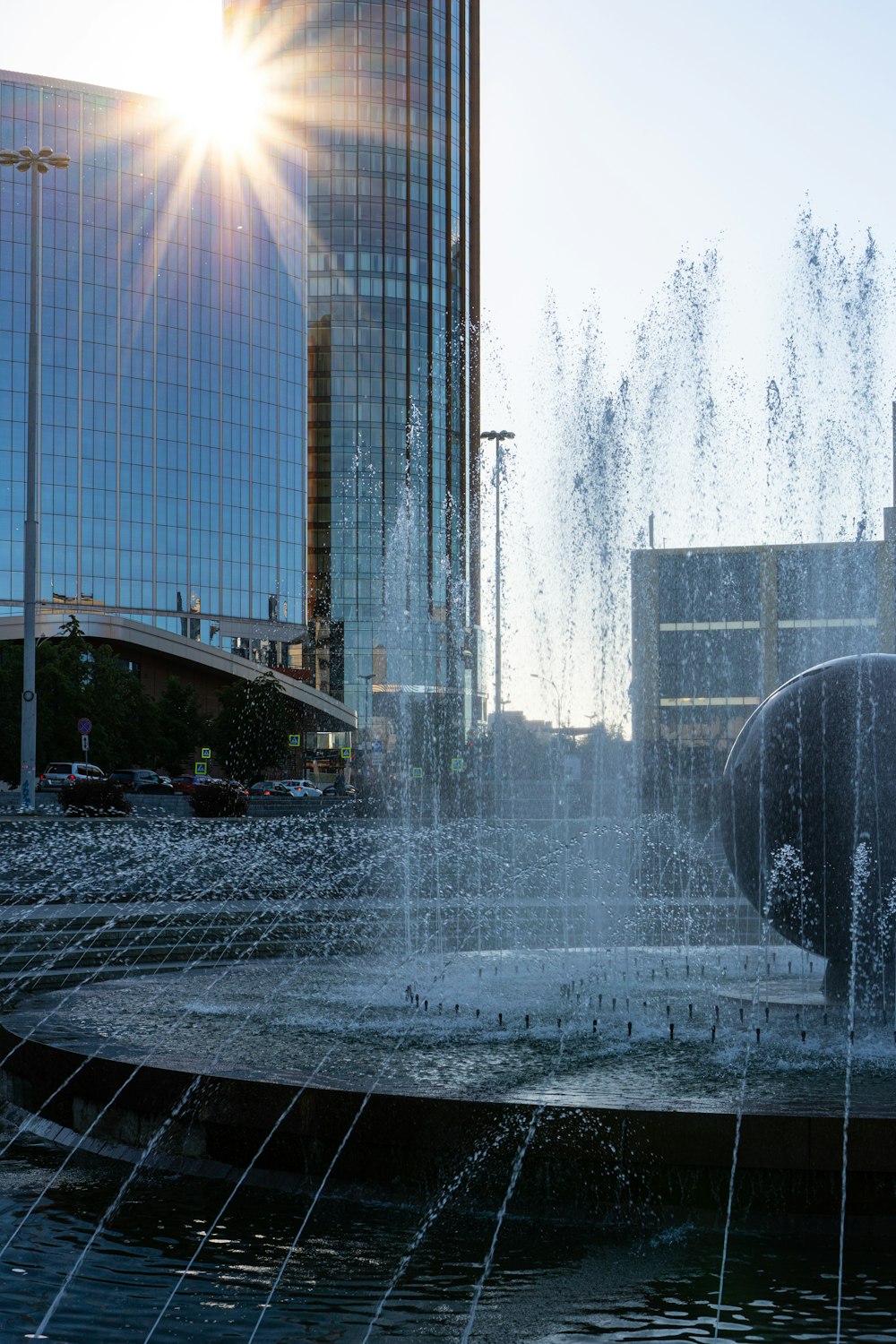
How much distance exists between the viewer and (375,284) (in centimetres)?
11094

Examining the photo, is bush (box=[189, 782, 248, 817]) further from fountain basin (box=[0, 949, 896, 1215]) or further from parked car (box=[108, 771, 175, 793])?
fountain basin (box=[0, 949, 896, 1215])

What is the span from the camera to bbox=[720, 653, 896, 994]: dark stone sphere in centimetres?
887

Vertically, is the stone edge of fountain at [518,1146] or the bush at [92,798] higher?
the bush at [92,798]

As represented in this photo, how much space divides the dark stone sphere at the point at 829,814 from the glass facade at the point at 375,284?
97.3 meters

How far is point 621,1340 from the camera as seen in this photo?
15.3 ft

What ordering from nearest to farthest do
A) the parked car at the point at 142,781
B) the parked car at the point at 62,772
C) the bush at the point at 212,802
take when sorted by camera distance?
the bush at the point at 212,802, the parked car at the point at 62,772, the parked car at the point at 142,781

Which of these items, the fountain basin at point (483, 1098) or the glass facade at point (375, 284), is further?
the glass facade at point (375, 284)

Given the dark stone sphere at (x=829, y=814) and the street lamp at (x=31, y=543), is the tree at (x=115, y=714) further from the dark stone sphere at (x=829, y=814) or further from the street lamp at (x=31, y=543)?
the dark stone sphere at (x=829, y=814)

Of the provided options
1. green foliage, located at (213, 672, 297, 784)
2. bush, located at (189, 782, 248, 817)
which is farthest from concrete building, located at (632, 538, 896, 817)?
bush, located at (189, 782, 248, 817)

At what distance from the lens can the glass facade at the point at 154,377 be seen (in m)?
86.2

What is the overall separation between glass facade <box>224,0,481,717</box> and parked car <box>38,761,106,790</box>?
2065 inches

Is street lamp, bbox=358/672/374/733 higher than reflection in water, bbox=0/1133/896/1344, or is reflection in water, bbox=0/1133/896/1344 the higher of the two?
street lamp, bbox=358/672/374/733

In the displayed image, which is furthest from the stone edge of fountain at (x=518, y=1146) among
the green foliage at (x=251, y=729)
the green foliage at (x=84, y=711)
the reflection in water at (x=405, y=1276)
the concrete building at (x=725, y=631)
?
the green foliage at (x=251, y=729)

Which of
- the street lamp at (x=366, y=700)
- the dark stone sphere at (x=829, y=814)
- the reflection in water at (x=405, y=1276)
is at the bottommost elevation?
the reflection in water at (x=405, y=1276)
